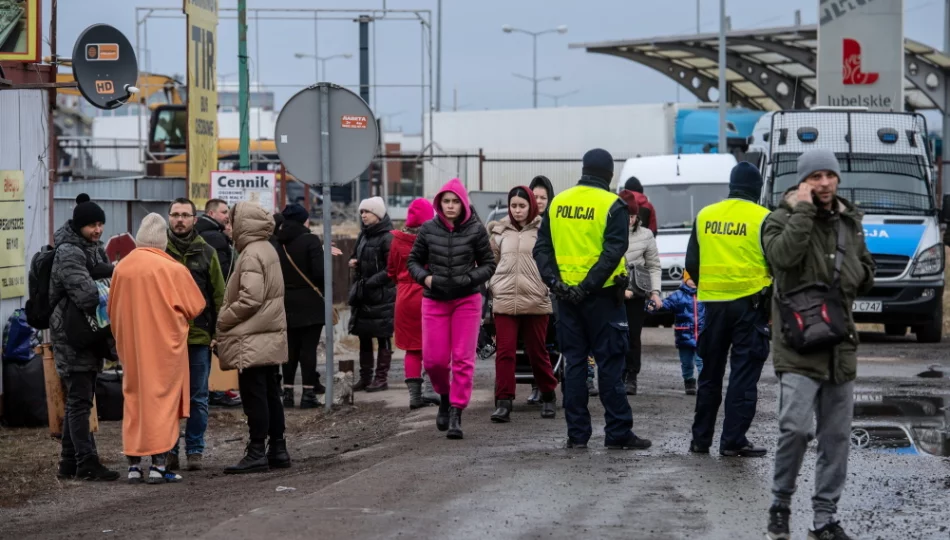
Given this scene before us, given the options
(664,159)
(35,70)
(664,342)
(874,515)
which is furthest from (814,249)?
(664,159)

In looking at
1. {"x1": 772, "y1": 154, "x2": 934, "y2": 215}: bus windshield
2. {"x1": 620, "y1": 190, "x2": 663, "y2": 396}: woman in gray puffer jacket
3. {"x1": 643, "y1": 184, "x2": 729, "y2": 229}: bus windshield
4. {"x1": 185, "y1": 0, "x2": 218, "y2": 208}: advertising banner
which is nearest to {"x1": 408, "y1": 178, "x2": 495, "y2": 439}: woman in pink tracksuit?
{"x1": 620, "y1": 190, "x2": 663, "y2": 396}: woman in gray puffer jacket

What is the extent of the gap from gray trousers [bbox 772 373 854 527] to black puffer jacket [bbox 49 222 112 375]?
16.2 feet

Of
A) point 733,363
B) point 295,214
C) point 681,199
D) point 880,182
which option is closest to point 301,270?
point 295,214

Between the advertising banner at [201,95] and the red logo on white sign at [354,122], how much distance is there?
478 cm

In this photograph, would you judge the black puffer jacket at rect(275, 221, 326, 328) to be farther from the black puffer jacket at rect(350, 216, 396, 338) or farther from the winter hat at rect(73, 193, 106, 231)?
the winter hat at rect(73, 193, 106, 231)

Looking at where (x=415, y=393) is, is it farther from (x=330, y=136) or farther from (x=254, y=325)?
(x=254, y=325)

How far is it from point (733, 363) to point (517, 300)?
7.38ft

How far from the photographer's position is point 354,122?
12758mm

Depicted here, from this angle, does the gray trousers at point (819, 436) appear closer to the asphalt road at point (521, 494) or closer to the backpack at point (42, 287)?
the asphalt road at point (521, 494)

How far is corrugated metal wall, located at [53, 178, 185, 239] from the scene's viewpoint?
66.1ft

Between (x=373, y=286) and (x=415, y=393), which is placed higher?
(x=373, y=286)

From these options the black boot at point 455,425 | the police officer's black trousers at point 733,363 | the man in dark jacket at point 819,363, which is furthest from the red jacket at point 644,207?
the man in dark jacket at point 819,363

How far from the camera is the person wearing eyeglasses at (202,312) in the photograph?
1027 cm

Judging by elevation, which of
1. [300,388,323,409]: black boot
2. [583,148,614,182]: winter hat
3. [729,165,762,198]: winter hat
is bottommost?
[300,388,323,409]: black boot
